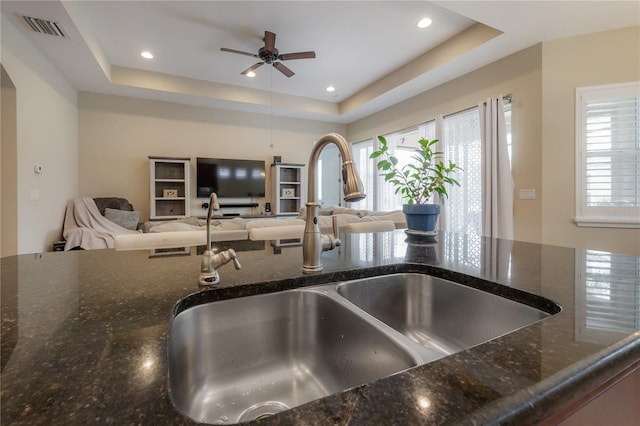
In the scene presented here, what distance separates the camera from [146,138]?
479 centimetres

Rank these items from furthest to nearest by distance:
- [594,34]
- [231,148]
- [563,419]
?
[231,148]
[594,34]
[563,419]

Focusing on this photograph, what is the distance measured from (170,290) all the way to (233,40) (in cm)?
369

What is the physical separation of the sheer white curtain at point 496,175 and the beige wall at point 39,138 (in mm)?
4886

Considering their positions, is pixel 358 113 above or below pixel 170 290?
above

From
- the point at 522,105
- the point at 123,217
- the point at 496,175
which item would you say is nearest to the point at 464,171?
the point at 496,175

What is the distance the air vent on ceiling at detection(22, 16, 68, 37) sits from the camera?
2.51 m

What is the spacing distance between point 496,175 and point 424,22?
6.23 ft

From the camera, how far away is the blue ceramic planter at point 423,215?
1.41 m

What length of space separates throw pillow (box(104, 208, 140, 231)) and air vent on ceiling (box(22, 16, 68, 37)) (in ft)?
7.51

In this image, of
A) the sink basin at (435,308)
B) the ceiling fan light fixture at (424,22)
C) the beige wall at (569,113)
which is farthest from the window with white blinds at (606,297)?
the ceiling fan light fixture at (424,22)

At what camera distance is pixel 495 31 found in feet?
9.39

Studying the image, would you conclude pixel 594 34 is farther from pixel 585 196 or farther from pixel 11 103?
pixel 11 103

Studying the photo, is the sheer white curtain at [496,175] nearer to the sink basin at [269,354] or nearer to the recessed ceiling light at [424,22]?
the recessed ceiling light at [424,22]

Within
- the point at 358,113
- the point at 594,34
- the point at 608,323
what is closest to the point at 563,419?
the point at 608,323
